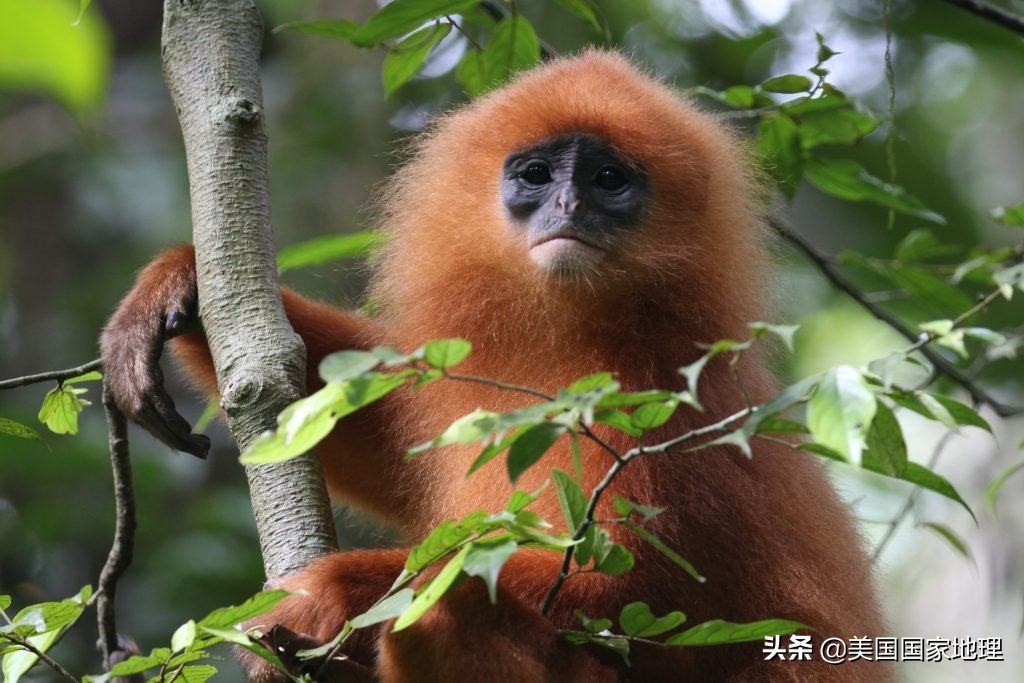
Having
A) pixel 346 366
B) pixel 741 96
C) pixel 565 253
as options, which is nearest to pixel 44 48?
pixel 346 366

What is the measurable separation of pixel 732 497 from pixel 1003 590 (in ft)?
20.8

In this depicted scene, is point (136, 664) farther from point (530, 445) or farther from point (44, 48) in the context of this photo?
point (44, 48)

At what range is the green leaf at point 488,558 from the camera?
1.73m

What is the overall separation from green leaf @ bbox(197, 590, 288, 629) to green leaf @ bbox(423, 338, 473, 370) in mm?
553

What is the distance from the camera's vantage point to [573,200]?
11.8 feet

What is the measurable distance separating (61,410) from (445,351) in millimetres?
1769

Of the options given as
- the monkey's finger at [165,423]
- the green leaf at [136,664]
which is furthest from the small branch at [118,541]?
the green leaf at [136,664]

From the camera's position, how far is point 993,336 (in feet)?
6.68

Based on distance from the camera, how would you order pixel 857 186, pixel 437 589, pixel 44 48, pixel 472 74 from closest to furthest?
pixel 44 48 < pixel 437 589 < pixel 857 186 < pixel 472 74

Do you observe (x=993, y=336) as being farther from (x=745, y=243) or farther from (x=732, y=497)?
(x=745, y=243)

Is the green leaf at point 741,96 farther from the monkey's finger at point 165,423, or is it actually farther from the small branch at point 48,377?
the small branch at point 48,377

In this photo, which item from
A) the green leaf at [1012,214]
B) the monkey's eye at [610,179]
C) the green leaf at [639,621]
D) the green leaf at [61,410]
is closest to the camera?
the green leaf at [639,621]

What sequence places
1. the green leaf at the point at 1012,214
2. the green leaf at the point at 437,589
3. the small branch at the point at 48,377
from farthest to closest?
the green leaf at the point at 1012,214 → the small branch at the point at 48,377 → the green leaf at the point at 437,589

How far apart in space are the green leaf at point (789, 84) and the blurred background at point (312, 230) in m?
2.43
